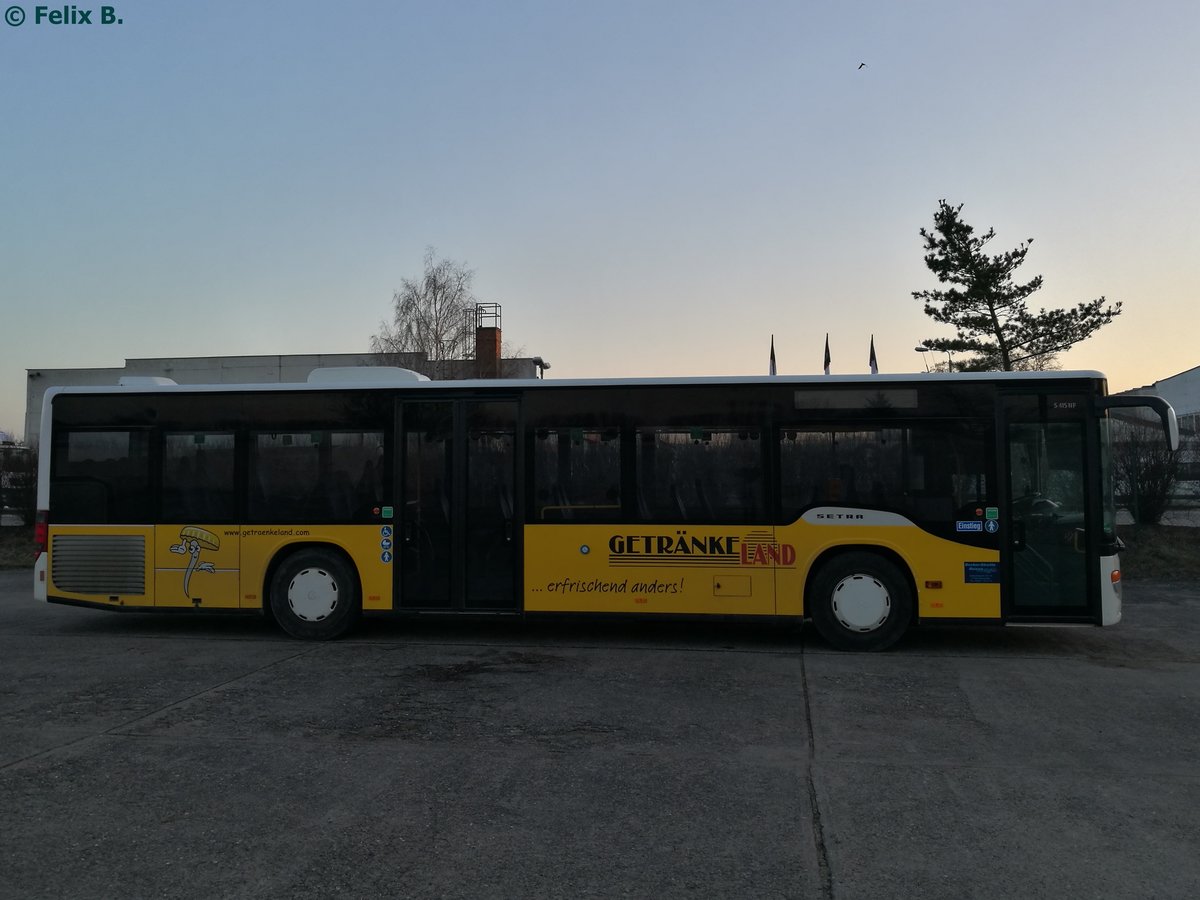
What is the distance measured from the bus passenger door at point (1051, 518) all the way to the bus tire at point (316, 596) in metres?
7.14

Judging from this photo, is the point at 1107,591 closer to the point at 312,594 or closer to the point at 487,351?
the point at 312,594

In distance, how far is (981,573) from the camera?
9.14 metres

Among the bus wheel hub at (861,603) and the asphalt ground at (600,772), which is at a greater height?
the bus wheel hub at (861,603)

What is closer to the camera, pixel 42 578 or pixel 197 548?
pixel 197 548

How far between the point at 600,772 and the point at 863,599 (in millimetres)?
4840

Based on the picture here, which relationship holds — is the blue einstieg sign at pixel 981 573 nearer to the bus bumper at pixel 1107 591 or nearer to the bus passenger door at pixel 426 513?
the bus bumper at pixel 1107 591

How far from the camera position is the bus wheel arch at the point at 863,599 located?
9.30 m

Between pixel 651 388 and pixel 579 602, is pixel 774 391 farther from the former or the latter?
pixel 579 602

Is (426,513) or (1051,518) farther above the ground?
(426,513)

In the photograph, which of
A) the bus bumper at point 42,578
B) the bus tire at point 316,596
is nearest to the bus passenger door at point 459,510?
the bus tire at point 316,596

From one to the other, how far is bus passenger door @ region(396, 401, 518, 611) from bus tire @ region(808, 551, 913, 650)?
338cm

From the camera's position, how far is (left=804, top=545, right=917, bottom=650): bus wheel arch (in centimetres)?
930

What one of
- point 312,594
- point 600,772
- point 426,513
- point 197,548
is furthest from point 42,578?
point 600,772

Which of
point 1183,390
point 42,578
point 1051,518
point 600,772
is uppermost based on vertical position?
point 1183,390
